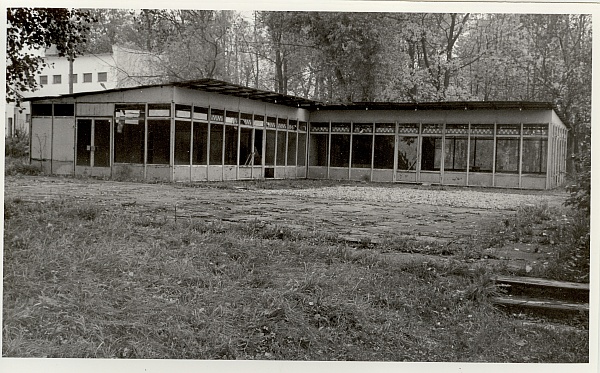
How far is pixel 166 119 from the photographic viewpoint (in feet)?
40.4

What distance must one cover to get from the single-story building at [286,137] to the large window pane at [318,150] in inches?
1.2

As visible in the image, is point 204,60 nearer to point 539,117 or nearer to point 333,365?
point 539,117

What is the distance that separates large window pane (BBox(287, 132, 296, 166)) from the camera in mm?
17266

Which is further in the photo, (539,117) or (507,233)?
(539,117)

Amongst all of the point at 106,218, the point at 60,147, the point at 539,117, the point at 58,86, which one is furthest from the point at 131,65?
the point at 106,218

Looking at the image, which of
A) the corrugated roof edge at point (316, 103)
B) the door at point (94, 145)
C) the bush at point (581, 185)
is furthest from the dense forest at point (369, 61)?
the bush at point (581, 185)

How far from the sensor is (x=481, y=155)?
53.2ft

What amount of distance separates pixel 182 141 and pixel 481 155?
818cm

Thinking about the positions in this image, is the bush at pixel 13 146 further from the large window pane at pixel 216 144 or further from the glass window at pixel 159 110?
the large window pane at pixel 216 144

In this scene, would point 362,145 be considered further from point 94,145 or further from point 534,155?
point 94,145

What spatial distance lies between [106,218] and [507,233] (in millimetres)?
3832

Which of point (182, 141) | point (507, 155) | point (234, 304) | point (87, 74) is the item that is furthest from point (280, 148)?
point (234, 304)

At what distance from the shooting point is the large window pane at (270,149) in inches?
643


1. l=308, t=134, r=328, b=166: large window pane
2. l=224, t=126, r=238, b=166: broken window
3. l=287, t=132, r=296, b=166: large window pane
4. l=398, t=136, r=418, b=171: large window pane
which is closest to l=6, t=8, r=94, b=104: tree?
l=224, t=126, r=238, b=166: broken window
